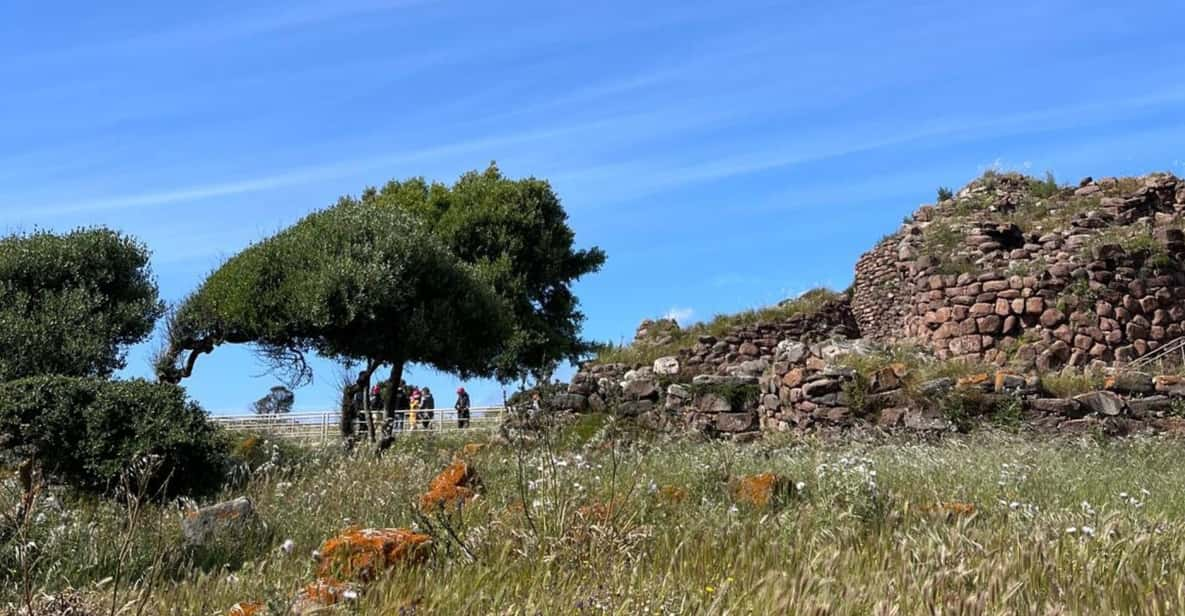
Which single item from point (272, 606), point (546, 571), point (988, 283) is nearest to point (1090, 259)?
point (988, 283)

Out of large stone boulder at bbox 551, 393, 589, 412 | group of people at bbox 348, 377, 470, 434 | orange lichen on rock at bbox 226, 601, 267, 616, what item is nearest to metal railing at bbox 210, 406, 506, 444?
group of people at bbox 348, 377, 470, 434

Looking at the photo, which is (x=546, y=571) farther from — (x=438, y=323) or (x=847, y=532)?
(x=438, y=323)

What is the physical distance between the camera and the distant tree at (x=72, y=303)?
66.9ft

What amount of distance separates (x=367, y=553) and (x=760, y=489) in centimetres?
289

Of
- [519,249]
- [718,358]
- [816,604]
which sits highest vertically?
[519,249]

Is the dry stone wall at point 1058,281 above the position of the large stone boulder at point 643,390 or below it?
above

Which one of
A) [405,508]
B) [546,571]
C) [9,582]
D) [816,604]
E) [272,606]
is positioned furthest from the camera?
[405,508]

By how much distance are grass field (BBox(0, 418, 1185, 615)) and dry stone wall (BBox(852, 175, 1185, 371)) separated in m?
11.0

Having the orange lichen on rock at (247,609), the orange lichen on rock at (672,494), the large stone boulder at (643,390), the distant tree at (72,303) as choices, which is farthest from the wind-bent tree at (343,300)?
the orange lichen on rock at (247,609)

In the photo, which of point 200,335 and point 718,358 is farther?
point 718,358

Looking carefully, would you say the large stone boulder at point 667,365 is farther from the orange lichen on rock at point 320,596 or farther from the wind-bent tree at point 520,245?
the orange lichen on rock at point 320,596

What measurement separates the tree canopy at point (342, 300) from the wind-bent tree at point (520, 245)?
851 centimetres

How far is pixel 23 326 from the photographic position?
66.7ft

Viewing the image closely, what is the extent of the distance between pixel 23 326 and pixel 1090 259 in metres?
20.1
